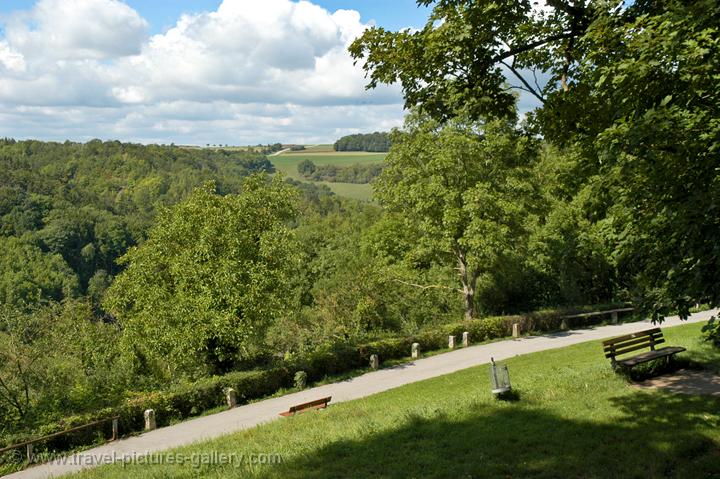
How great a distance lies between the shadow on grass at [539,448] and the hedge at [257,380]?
10041 millimetres

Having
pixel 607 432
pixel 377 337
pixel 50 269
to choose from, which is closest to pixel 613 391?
pixel 607 432

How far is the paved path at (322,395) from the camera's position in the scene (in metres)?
14.0

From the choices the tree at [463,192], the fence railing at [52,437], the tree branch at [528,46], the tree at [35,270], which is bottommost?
the tree at [35,270]

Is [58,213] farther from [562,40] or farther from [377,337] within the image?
[562,40]

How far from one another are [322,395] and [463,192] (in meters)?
12.5

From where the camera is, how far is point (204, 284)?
20.4 m

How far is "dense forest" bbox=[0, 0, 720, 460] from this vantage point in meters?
6.39

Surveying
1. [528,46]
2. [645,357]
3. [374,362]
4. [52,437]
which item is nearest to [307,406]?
[52,437]

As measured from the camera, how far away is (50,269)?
9488cm

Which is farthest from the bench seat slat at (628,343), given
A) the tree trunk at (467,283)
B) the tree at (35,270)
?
the tree at (35,270)

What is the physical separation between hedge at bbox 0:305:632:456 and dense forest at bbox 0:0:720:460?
87 cm

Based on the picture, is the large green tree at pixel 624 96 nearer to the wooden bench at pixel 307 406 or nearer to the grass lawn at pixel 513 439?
the grass lawn at pixel 513 439

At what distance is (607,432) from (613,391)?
9.19 ft

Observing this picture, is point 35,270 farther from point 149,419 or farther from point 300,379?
point 149,419
